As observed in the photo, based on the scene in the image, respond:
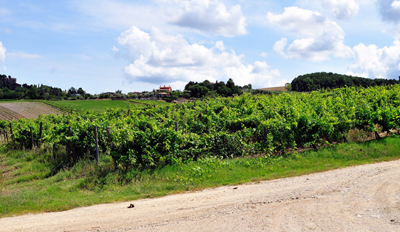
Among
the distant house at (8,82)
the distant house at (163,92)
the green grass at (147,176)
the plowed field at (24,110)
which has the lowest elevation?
the green grass at (147,176)

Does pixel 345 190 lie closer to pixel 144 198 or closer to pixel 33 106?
pixel 144 198

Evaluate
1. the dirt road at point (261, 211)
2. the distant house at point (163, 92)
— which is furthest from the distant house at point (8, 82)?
the dirt road at point (261, 211)

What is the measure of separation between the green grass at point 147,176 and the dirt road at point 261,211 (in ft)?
2.72

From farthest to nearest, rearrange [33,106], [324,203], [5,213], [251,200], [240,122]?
[33,106]
[240,122]
[5,213]
[251,200]
[324,203]

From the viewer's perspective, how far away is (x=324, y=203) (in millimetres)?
7047

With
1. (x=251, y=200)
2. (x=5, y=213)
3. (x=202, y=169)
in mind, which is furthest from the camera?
(x=202, y=169)

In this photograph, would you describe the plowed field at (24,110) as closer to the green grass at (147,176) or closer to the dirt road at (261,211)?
the green grass at (147,176)

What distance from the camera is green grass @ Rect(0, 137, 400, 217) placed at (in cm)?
952

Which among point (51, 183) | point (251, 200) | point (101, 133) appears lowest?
point (51, 183)

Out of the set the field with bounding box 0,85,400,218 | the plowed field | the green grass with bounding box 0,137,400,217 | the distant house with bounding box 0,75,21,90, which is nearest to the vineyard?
the field with bounding box 0,85,400,218

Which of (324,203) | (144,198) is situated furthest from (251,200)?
(144,198)

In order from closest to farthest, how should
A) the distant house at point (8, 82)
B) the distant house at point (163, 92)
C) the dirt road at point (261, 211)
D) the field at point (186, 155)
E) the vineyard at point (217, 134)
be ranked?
the dirt road at point (261, 211) < the field at point (186, 155) < the vineyard at point (217, 134) < the distant house at point (163, 92) < the distant house at point (8, 82)

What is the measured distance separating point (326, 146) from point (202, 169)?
6.40 metres

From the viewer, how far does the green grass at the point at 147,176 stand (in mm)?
9516
